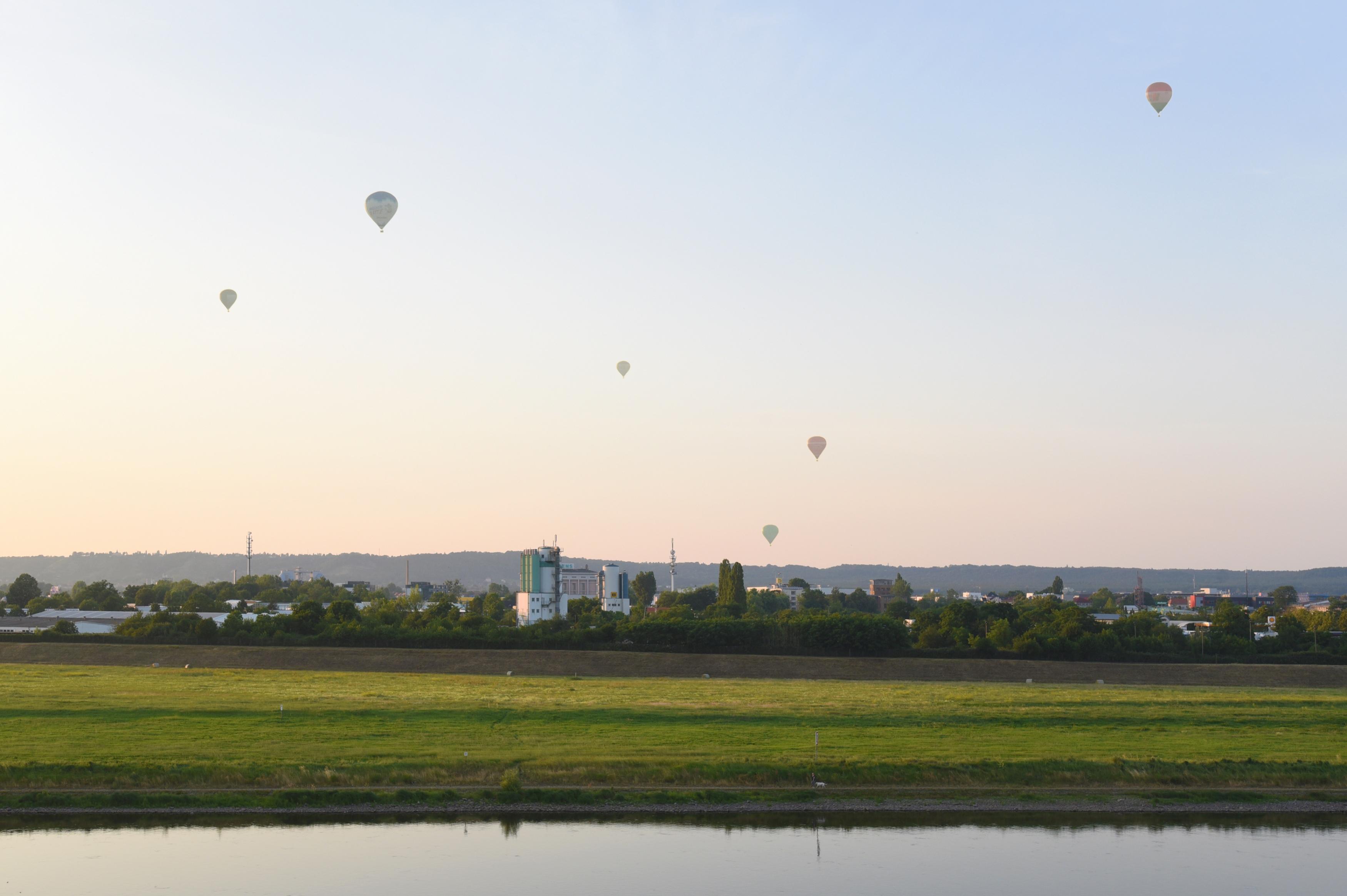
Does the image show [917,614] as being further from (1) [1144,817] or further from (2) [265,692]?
(1) [1144,817]

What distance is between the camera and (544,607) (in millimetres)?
194125

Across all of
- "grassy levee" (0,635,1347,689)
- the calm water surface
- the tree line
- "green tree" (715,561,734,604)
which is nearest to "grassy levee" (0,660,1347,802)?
the calm water surface

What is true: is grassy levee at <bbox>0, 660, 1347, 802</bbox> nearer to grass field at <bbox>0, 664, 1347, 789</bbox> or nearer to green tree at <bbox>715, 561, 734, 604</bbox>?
grass field at <bbox>0, 664, 1347, 789</bbox>

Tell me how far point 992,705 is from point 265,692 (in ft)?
121

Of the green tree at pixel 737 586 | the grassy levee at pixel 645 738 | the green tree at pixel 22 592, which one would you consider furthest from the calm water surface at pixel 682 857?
the green tree at pixel 22 592

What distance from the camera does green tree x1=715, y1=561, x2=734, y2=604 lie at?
559 feet

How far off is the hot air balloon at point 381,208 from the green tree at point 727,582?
371 feet

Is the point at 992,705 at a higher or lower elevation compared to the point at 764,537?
lower

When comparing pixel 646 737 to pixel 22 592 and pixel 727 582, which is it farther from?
pixel 22 592

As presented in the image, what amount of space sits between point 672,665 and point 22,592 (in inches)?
5877

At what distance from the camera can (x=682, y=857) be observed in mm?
28266

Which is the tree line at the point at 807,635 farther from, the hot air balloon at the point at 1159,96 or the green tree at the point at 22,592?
the green tree at the point at 22,592

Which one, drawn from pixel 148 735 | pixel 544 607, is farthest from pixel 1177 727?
pixel 544 607

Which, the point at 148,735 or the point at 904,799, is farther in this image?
the point at 148,735
